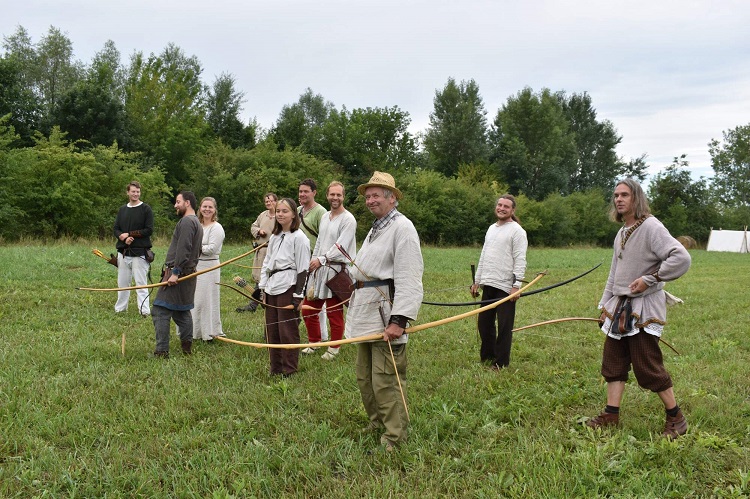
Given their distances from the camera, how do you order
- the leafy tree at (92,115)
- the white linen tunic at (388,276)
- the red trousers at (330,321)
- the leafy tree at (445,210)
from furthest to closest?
the leafy tree at (445,210), the leafy tree at (92,115), the red trousers at (330,321), the white linen tunic at (388,276)

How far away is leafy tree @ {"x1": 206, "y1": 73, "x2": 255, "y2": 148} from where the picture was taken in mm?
39750

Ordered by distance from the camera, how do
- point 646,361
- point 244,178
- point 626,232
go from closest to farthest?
1. point 646,361
2. point 626,232
3. point 244,178

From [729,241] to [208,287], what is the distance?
5388cm

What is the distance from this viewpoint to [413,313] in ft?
12.2

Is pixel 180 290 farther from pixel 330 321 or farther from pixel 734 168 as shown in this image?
pixel 734 168

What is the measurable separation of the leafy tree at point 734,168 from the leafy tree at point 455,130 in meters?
31.2

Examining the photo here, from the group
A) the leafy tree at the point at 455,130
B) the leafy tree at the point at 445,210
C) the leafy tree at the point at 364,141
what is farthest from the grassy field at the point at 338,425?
the leafy tree at the point at 455,130

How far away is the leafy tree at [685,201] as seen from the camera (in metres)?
56.1

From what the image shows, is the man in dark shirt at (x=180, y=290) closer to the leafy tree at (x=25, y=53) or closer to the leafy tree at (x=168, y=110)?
the leafy tree at (x=168, y=110)

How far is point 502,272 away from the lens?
5.89 metres

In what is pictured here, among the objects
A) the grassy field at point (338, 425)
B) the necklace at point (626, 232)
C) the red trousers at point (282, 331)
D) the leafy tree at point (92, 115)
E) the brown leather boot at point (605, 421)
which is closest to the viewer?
the grassy field at point (338, 425)

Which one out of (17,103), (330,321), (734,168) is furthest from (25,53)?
(734,168)

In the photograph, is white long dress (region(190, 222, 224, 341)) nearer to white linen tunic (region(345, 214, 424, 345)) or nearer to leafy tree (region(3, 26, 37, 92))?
white linen tunic (region(345, 214, 424, 345))

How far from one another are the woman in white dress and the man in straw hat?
11.8 ft
